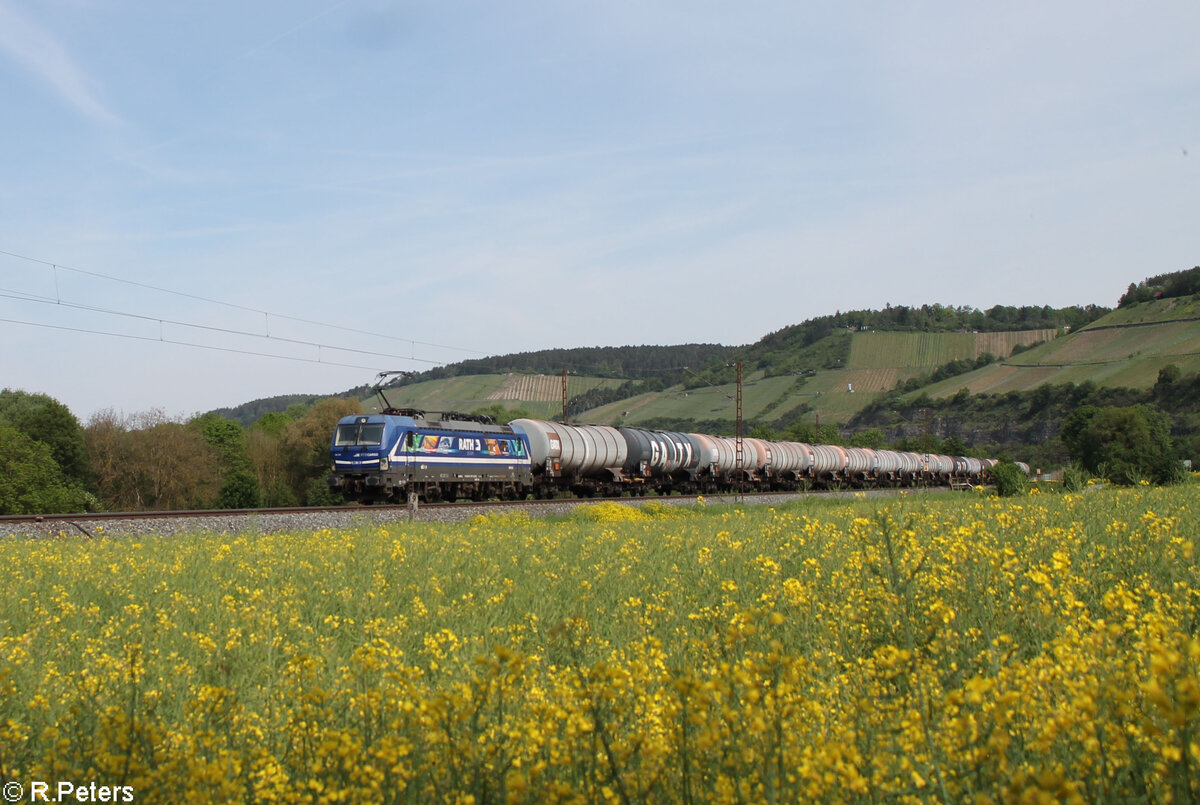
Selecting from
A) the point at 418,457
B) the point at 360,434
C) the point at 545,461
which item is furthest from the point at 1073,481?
the point at 545,461

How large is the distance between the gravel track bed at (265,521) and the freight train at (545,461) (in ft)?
4.69

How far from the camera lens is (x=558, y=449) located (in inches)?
1380

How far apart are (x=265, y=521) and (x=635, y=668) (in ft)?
63.0

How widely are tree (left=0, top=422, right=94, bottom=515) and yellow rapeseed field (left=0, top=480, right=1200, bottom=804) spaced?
42.5m

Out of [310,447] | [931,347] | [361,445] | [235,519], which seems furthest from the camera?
[931,347]

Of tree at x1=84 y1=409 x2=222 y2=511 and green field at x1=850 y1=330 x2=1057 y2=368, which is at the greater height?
green field at x1=850 y1=330 x2=1057 y2=368

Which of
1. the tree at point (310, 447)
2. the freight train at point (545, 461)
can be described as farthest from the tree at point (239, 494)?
the freight train at point (545, 461)

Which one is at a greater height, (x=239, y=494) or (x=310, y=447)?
(x=310, y=447)

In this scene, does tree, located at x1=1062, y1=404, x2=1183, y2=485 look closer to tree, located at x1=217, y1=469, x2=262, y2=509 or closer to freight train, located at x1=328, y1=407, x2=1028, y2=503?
freight train, located at x1=328, y1=407, x2=1028, y2=503

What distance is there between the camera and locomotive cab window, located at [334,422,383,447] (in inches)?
1108

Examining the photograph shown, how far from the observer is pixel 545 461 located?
3484 cm

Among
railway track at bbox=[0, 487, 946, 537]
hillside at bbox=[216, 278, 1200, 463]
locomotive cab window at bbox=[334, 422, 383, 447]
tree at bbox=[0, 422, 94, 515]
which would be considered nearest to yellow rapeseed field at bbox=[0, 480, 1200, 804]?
railway track at bbox=[0, 487, 946, 537]

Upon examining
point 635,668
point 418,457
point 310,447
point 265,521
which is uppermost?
point 310,447

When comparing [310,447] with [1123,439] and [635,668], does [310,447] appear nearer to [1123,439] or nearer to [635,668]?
[1123,439]
